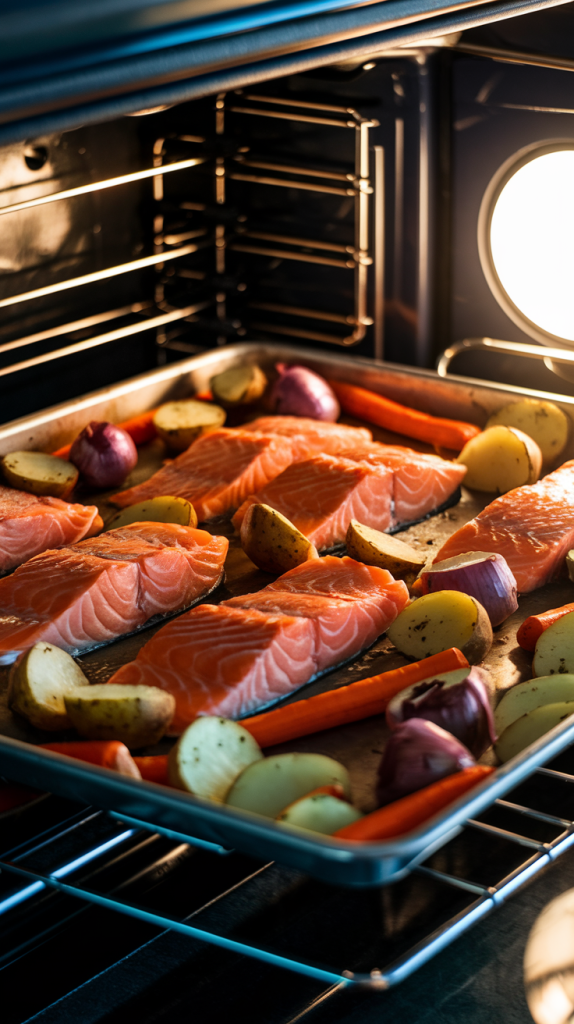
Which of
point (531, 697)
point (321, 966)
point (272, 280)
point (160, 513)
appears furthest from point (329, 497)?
point (321, 966)

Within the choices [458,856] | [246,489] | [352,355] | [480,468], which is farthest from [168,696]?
[352,355]

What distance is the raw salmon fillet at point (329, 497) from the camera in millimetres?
2309

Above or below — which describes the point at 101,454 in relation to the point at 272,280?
below

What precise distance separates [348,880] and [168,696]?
544 mm

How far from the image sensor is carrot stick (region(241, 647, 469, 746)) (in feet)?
5.66

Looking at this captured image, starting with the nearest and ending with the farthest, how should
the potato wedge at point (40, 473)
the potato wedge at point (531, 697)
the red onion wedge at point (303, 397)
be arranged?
the potato wedge at point (531, 697) → the potato wedge at point (40, 473) → the red onion wedge at point (303, 397)

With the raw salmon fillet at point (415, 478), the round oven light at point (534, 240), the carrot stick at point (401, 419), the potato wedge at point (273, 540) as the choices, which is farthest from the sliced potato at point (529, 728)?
the round oven light at point (534, 240)

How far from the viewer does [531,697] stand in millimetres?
1739

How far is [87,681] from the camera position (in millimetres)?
1830

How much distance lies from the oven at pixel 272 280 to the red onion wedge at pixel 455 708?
11cm

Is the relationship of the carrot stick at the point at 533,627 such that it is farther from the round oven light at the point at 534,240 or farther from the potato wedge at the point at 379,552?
the round oven light at the point at 534,240

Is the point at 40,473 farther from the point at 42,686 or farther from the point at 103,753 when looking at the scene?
the point at 103,753

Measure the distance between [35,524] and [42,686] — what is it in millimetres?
576

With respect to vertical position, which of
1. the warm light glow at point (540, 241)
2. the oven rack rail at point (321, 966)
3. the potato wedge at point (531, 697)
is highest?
the warm light glow at point (540, 241)
